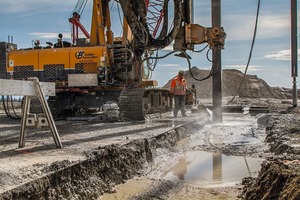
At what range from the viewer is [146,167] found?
6.14 meters

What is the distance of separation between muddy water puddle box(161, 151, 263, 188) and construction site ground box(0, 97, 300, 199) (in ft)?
0.04

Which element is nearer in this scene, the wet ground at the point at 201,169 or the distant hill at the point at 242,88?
the wet ground at the point at 201,169

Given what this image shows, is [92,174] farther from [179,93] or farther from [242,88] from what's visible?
[242,88]

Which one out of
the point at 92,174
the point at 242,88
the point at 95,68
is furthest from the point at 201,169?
the point at 242,88

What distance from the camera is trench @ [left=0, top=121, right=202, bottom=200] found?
383 cm

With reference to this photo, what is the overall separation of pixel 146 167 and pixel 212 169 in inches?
41.2

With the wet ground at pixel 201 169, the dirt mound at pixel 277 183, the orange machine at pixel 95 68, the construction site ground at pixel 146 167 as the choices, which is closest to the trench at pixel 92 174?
the construction site ground at pixel 146 167

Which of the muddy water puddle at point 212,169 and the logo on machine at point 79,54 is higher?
the logo on machine at point 79,54

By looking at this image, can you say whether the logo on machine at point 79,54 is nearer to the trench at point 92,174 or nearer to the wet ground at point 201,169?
the wet ground at point 201,169

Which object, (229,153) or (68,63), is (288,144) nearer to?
(229,153)

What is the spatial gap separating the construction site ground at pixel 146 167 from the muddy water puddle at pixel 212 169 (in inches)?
0.5

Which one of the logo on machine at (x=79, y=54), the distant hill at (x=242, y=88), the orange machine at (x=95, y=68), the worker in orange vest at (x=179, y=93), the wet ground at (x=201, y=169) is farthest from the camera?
the distant hill at (x=242, y=88)

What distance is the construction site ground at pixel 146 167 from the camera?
3807 millimetres

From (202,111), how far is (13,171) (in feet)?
38.4
